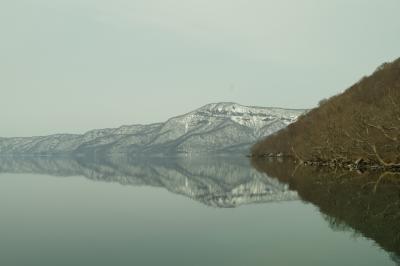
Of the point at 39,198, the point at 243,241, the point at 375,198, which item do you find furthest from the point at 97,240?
the point at 39,198

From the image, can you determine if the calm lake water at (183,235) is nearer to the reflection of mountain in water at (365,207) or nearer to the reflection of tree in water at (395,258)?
the reflection of tree in water at (395,258)

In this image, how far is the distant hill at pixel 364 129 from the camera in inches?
2683

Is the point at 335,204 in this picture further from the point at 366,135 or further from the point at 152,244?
the point at 366,135

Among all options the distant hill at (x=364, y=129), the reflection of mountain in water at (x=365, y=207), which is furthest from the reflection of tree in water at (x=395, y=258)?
the distant hill at (x=364, y=129)

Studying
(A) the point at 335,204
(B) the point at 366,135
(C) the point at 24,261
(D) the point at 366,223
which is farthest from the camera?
(B) the point at 366,135

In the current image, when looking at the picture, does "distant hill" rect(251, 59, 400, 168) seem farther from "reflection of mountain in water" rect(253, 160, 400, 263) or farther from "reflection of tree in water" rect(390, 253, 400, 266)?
"reflection of tree in water" rect(390, 253, 400, 266)

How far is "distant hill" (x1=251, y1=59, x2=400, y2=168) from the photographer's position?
6816 centimetres

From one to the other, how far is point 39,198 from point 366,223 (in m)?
44.4

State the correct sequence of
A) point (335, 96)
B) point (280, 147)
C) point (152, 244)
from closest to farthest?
point (152, 244) < point (335, 96) < point (280, 147)

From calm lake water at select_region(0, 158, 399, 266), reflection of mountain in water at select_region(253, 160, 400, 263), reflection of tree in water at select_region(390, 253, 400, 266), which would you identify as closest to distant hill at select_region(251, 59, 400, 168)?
reflection of mountain in water at select_region(253, 160, 400, 263)

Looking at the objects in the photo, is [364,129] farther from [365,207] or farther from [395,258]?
[395,258]

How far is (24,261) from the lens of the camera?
22953mm

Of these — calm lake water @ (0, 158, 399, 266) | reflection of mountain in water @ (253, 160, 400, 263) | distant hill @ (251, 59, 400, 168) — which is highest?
distant hill @ (251, 59, 400, 168)

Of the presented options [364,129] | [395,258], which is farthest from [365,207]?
[364,129]
